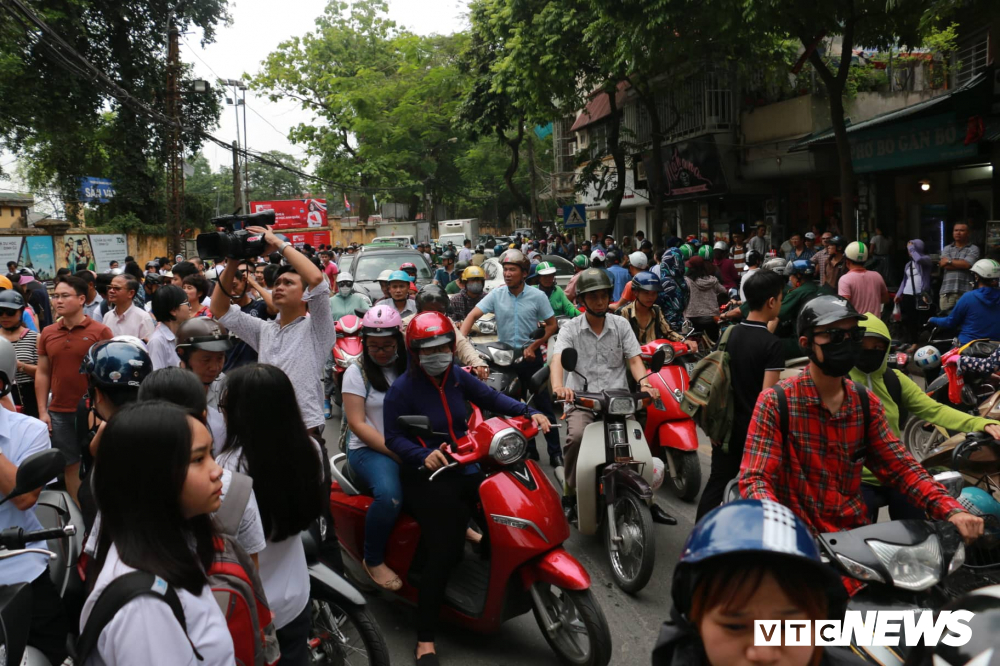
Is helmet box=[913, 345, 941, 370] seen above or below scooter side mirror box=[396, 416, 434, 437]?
below

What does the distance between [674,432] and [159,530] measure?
16.0 ft

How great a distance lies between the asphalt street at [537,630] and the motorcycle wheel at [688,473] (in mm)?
973

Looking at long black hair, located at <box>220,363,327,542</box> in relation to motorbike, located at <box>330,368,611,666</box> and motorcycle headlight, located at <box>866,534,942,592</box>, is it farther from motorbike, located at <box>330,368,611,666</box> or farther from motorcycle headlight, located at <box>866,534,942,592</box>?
motorcycle headlight, located at <box>866,534,942,592</box>

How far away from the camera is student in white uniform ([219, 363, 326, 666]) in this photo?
2896 mm

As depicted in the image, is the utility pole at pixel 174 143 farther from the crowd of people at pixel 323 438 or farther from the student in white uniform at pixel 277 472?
the student in white uniform at pixel 277 472

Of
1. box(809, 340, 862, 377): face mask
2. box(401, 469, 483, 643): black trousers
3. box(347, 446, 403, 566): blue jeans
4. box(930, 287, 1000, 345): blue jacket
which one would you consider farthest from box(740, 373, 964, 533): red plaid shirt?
box(930, 287, 1000, 345): blue jacket

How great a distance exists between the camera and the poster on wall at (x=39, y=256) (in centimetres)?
2188

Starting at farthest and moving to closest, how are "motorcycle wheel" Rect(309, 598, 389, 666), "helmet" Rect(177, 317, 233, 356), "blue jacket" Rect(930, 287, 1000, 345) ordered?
"blue jacket" Rect(930, 287, 1000, 345) < "helmet" Rect(177, 317, 233, 356) < "motorcycle wheel" Rect(309, 598, 389, 666)

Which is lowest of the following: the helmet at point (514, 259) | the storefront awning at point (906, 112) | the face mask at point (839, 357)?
the face mask at point (839, 357)

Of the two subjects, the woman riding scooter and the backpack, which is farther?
the backpack

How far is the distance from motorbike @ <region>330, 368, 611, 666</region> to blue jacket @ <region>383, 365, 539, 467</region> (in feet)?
0.64

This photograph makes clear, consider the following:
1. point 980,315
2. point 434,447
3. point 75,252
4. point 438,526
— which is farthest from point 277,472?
point 75,252

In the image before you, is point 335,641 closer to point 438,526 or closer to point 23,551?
point 438,526

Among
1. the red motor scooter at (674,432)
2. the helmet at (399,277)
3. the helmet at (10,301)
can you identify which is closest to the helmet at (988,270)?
the red motor scooter at (674,432)
